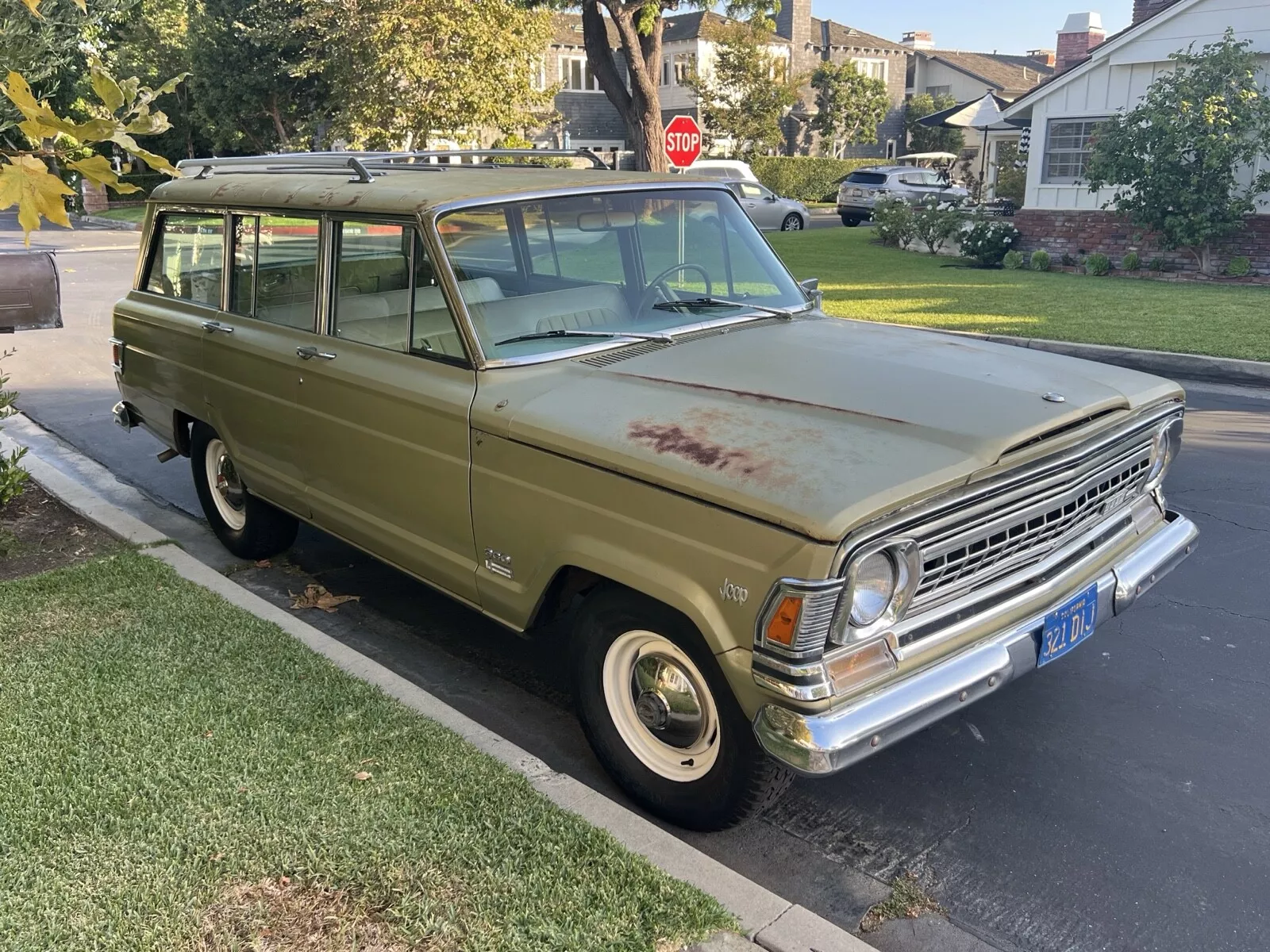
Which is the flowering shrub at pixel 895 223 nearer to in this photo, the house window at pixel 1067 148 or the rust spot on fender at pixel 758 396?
the house window at pixel 1067 148

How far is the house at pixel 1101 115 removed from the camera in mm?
17812

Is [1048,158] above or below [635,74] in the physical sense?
below

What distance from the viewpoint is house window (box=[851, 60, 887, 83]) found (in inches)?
1981

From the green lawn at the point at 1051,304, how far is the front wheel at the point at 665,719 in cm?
891

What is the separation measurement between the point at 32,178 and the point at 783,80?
44405 mm

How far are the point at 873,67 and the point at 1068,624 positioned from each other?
2054 inches

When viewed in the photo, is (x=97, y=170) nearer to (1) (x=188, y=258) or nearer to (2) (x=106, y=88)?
(2) (x=106, y=88)

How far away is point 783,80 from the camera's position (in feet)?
145

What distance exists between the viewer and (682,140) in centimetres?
1591

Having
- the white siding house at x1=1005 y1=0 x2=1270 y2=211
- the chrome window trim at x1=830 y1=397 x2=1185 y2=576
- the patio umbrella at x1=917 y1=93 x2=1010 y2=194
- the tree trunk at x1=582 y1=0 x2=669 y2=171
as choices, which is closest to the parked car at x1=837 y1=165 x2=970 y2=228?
the patio umbrella at x1=917 y1=93 x2=1010 y2=194

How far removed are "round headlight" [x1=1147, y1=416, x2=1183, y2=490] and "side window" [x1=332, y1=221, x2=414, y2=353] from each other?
2784 millimetres

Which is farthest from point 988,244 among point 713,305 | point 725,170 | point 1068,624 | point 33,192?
point 33,192

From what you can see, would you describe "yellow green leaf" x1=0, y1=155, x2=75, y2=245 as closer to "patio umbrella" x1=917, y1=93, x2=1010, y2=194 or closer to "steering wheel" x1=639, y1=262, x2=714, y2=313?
"steering wheel" x1=639, y1=262, x2=714, y2=313

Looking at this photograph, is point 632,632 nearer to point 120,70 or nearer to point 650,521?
point 650,521
